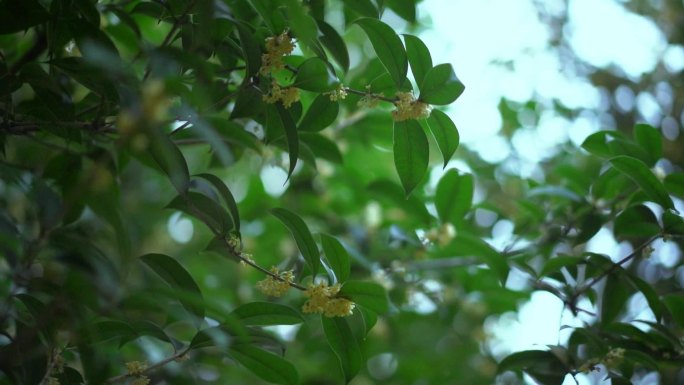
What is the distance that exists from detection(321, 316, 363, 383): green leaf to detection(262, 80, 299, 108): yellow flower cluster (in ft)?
1.01

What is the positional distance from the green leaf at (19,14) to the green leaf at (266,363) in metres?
0.51

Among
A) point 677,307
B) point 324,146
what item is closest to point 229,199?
point 324,146

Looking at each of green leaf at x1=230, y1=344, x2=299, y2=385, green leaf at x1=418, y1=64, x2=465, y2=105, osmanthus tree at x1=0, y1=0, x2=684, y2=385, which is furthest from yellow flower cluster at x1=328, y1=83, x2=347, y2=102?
green leaf at x1=230, y1=344, x2=299, y2=385

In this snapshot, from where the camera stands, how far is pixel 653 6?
2.31 m

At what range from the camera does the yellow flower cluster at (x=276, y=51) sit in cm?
94

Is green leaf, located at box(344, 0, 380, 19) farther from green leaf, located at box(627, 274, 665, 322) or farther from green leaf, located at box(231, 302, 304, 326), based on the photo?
green leaf, located at box(627, 274, 665, 322)

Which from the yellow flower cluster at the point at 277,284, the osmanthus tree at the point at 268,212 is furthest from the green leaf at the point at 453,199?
the yellow flower cluster at the point at 277,284

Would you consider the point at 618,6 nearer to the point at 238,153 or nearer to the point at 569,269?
the point at 569,269

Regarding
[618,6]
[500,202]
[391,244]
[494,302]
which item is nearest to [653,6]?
[618,6]

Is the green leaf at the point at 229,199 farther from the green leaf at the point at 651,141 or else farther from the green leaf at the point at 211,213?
the green leaf at the point at 651,141

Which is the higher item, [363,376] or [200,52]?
[200,52]

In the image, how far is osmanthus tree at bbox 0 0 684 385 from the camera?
0.84m

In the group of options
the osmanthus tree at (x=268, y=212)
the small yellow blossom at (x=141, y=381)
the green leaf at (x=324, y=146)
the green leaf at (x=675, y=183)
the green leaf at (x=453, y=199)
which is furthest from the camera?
the green leaf at (x=453, y=199)

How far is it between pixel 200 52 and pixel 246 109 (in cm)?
14
